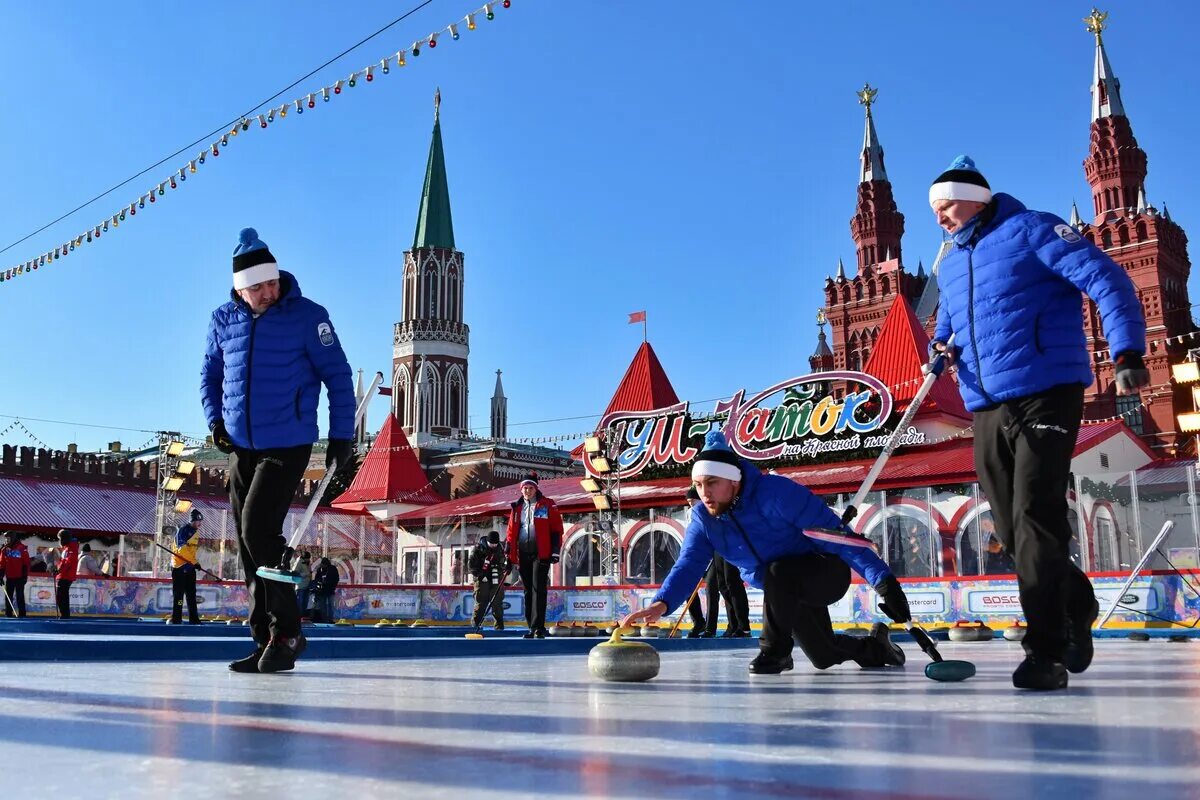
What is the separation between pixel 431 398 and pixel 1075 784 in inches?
2278

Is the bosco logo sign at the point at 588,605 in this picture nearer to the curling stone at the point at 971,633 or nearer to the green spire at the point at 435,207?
the curling stone at the point at 971,633

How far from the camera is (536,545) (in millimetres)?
9711

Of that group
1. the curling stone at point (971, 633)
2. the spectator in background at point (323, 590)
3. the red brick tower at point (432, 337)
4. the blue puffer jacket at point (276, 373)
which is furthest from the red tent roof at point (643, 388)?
the red brick tower at point (432, 337)

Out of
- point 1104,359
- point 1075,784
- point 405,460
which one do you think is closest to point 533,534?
point 1075,784

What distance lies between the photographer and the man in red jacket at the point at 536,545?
9672 millimetres

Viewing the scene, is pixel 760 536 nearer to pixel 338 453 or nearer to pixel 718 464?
pixel 718 464

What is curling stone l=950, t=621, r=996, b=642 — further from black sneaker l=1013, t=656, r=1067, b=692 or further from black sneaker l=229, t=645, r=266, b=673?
black sneaker l=229, t=645, r=266, b=673

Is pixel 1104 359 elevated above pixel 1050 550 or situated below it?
above

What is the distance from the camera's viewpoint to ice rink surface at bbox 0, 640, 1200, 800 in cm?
148

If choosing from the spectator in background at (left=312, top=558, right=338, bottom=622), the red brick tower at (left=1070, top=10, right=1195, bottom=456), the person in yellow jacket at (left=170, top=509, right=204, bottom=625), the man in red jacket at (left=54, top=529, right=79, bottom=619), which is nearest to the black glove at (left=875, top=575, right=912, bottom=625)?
the person in yellow jacket at (left=170, top=509, right=204, bottom=625)

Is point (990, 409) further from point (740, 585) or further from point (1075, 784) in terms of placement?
point (740, 585)

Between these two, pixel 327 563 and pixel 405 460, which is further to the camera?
pixel 405 460

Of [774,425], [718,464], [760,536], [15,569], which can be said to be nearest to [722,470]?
[718,464]

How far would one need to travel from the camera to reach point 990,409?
11.3 feet
